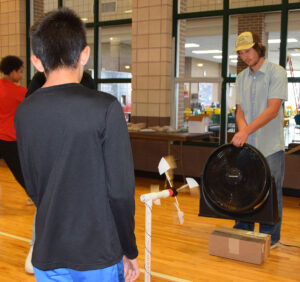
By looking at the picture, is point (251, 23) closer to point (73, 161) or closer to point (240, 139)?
point (240, 139)

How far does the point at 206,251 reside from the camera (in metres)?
3.43

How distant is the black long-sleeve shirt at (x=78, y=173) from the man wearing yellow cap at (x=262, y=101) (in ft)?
6.97

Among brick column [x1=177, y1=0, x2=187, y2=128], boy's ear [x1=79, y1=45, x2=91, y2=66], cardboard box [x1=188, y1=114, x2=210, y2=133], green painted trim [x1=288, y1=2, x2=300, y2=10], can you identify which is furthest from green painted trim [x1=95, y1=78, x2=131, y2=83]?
boy's ear [x1=79, y1=45, x2=91, y2=66]

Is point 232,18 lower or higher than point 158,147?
higher

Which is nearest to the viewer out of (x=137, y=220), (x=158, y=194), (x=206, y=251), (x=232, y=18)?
(x=158, y=194)

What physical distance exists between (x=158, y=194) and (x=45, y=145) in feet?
3.41

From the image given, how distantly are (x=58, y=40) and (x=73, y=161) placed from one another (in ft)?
1.11

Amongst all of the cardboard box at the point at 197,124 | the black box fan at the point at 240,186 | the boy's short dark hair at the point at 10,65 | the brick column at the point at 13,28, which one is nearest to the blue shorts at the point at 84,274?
the black box fan at the point at 240,186

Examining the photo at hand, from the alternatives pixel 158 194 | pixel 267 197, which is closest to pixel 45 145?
pixel 158 194

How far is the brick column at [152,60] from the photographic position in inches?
250

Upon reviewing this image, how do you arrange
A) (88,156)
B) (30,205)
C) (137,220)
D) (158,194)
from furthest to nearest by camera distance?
1. (30,205)
2. (137,220)
3. (158,194)
4. (88,156)

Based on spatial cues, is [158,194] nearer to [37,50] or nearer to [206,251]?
[37,50]

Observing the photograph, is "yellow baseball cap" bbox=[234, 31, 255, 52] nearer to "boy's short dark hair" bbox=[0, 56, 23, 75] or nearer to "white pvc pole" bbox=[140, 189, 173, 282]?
"white pvc pole" bbox=[140, 189, 173, 282]

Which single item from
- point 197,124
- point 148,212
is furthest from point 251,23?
point 148,212
